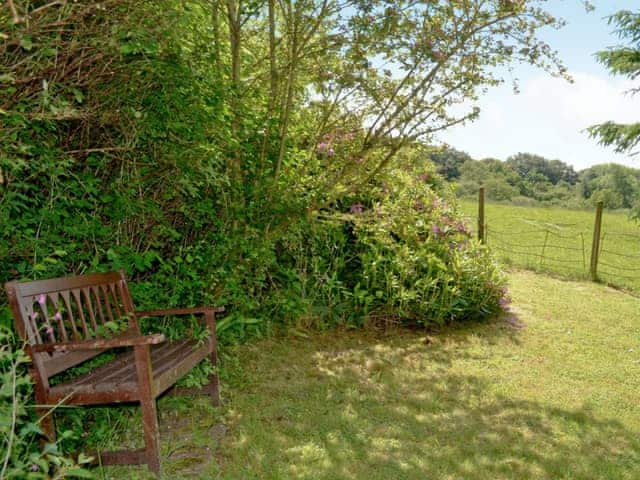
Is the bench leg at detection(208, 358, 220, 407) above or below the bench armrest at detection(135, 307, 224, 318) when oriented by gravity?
below

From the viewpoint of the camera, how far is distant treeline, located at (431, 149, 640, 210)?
11.8 m

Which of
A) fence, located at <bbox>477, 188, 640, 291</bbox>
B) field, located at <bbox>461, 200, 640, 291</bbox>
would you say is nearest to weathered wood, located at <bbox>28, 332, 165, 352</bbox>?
field, located at <bbox>461, 200, 640, 291</bbox>

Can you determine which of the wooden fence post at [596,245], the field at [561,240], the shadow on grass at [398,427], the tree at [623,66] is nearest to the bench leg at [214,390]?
the shadow on grass at [398,427]

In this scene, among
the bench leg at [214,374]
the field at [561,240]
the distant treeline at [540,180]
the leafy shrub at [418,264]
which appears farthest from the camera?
the distant treeline at [540,180]

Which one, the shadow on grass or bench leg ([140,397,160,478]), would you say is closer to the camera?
bench leg ([140,397,160,478])

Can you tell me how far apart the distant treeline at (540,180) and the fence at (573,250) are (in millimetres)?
686

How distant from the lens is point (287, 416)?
3.54 meters

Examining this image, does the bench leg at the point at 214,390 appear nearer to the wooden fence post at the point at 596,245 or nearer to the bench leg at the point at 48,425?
the bench leg at the point at 48,425

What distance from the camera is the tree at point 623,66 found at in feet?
36.1

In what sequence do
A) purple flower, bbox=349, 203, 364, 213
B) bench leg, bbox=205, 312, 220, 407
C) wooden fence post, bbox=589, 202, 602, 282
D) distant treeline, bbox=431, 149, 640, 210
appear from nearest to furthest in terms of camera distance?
bench leg, bbox=205, 312, 220, 407 < purple flower, bbox=349, 203, 364, 213 < wooden fence post, bbox=589, 202, 602, 282 < distant treeline, bbox=431, 149, 640, 210

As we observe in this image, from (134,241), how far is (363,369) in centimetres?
210

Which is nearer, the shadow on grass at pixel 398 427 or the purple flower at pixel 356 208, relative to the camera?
the shadow on grass at pixel 398 427

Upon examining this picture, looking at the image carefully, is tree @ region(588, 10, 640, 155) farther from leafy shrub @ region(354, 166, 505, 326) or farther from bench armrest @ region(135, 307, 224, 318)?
bench armrest @ region(135, 307, 224, 318)

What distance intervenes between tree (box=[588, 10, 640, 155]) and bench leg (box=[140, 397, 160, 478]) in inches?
452
